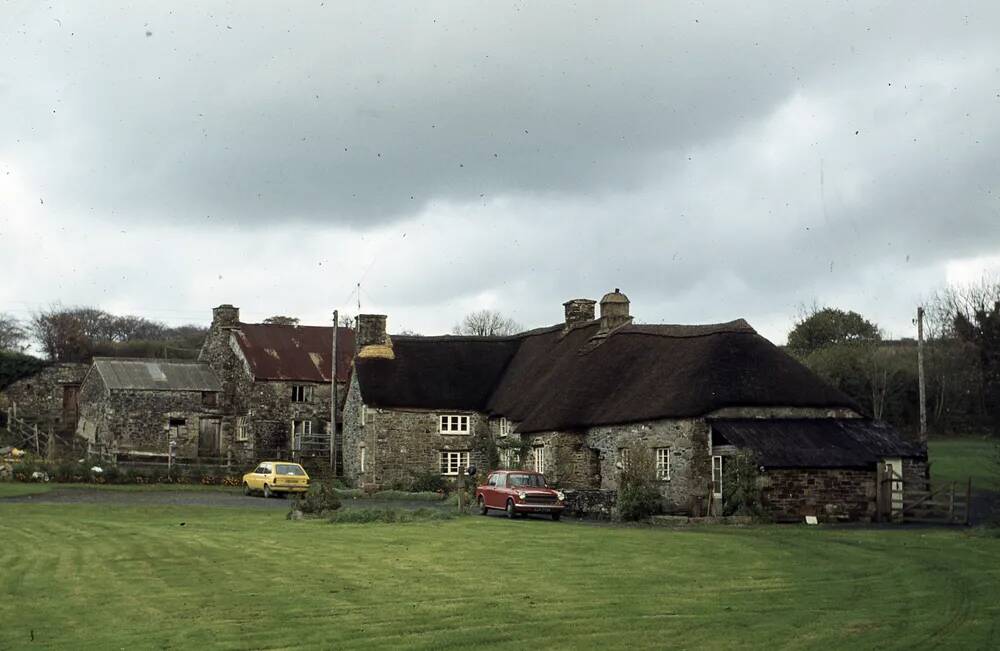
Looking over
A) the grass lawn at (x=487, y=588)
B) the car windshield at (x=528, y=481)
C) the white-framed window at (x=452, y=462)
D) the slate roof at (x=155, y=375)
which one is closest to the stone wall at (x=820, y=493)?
the grass lawn at (x=487, y=588)

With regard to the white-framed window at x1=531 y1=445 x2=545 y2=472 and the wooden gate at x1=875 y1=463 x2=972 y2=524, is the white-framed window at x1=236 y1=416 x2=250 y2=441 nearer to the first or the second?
the white-framed window at x1=531 y1=445 x2=545 y2=472

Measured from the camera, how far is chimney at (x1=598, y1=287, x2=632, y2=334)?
5316 cm

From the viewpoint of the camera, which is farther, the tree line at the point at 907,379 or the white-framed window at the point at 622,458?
the tree line at the point at 907,379

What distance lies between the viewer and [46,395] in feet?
225

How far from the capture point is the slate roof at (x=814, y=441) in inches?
1508

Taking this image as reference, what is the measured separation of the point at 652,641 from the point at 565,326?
43.7 m

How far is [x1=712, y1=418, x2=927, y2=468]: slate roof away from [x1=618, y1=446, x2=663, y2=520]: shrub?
2.80 m

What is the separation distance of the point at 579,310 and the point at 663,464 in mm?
16809

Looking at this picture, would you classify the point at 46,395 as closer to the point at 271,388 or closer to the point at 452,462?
the point at 271,388

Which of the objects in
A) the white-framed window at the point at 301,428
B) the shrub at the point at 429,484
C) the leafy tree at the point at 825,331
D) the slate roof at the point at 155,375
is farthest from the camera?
the leafy tree at the point at 825,331

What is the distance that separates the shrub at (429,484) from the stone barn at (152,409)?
1369cm

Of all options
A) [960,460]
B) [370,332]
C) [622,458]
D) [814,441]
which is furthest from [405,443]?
[960,460]

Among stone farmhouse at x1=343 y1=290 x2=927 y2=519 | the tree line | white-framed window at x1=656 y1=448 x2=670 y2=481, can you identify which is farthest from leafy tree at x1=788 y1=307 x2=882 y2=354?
white-framed window at x1=656 y1=448 x2=670 y2=481

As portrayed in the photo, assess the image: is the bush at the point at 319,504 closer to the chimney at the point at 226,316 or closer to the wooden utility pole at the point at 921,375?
the wooden utility pole at the point at 921,375
